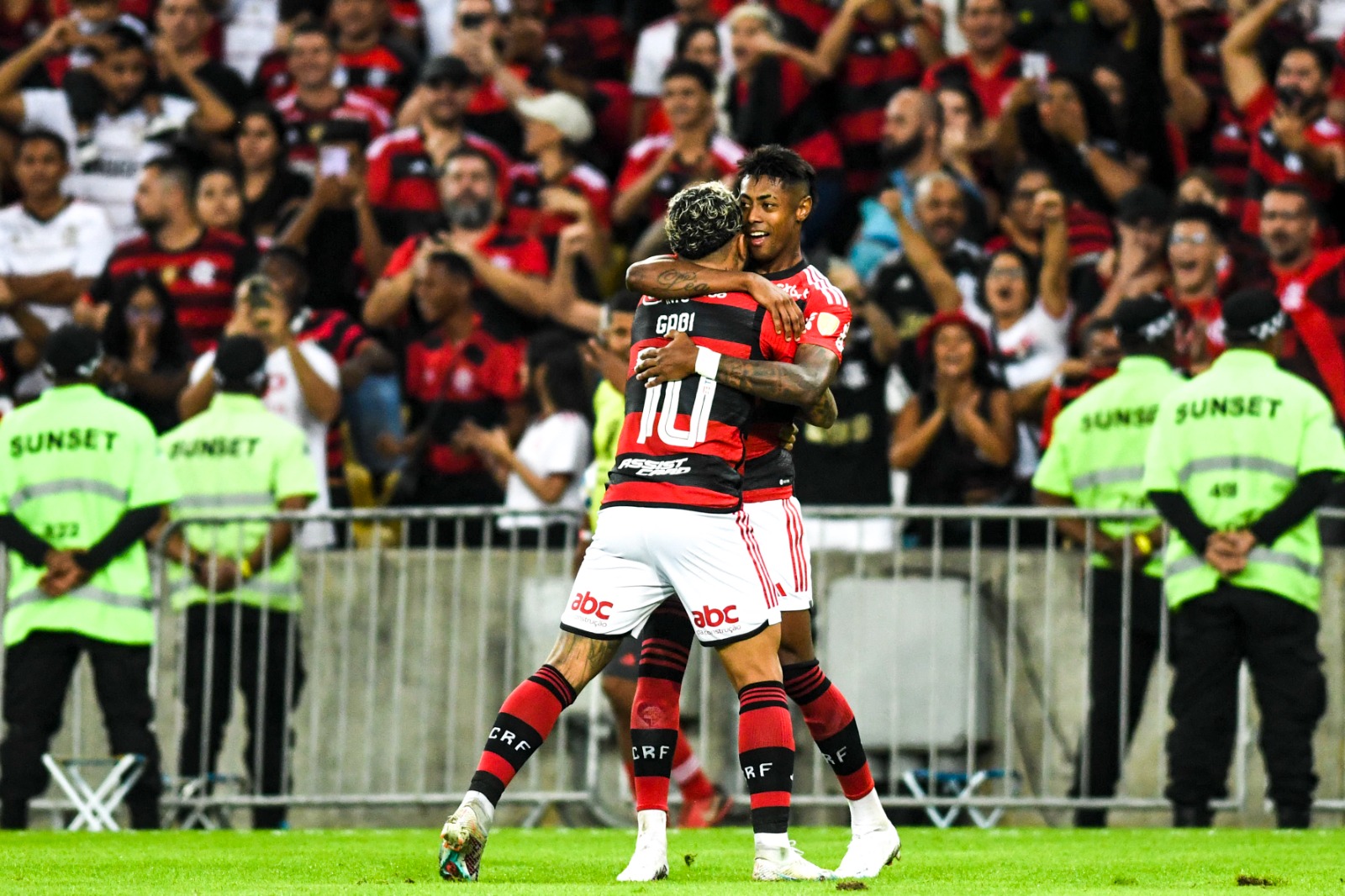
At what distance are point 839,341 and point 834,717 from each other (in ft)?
4.50

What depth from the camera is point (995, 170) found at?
14922 millimetres

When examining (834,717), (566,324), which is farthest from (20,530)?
(834,717)

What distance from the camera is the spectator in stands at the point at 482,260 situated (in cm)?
1432

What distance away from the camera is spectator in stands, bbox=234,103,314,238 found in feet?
51.4

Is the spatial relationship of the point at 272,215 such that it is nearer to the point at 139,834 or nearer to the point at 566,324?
the point at 566,324

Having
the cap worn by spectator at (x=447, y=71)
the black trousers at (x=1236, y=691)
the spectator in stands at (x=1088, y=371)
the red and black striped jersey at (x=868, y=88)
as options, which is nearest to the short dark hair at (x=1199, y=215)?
the spectator in stands at (x=1088, y=371)

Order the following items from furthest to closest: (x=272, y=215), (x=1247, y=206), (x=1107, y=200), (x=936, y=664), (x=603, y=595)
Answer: (x=272, y=215)
(x=1107, y=200)
(x=1247, y=206)
(x=936, y=664)
(x=603, y=595)

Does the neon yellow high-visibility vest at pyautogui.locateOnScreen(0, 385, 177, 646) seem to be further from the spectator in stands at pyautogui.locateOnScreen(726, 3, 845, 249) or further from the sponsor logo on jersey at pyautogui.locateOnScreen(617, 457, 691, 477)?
the spectator in stands at pyautogui.locateOnScreen(726, 3, 845, 249)

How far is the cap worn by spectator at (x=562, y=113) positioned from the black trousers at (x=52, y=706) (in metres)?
5.53

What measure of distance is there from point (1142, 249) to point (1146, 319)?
1586 mm

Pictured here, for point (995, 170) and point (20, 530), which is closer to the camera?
point (20, 530)

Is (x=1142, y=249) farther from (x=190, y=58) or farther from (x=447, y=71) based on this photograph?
(x=190, y=58)

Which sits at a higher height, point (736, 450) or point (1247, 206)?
point (1247, 206)

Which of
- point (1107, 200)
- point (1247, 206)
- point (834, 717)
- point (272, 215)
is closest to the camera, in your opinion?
point (834, 717)
